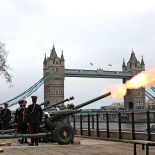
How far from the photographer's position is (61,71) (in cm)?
18188

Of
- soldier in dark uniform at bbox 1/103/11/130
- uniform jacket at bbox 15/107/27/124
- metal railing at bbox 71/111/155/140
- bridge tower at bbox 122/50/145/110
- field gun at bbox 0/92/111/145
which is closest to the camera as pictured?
A: field gun at bbox 0/92/111/145

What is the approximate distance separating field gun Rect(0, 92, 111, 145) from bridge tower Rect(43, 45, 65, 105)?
157556mm

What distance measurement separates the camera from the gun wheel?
1519cm

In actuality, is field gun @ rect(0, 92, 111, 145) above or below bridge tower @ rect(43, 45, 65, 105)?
below

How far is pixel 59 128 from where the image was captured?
50.0 ft

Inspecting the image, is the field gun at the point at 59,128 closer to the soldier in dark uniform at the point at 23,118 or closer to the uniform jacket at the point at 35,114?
the uniform jacket at the point at 35,114

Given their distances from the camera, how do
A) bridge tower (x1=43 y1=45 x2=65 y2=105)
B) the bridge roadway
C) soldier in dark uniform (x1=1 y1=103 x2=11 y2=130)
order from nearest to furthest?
soldier in dark uniform (x1=1 y1=103 x2=11 y2=130) < the bridge roadway < bridge tower (x1=43 y1=45 x2=65 y2=105)

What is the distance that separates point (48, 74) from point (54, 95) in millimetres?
8411

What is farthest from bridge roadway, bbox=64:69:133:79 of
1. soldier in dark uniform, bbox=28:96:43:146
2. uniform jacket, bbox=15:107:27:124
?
soldier in dark uniform, bbox=28:96:43:146

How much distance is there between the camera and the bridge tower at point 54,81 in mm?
176625

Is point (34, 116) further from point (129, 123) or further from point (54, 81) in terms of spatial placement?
point (54, 81)

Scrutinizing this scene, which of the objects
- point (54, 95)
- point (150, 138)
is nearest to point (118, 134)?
point (150, 138)

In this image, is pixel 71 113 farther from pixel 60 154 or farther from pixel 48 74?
pixel 48 74

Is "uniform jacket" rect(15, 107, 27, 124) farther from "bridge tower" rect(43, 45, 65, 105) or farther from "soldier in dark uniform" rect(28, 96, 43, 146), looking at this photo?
"bridge tower" rect(43, 45, 65, 105)
